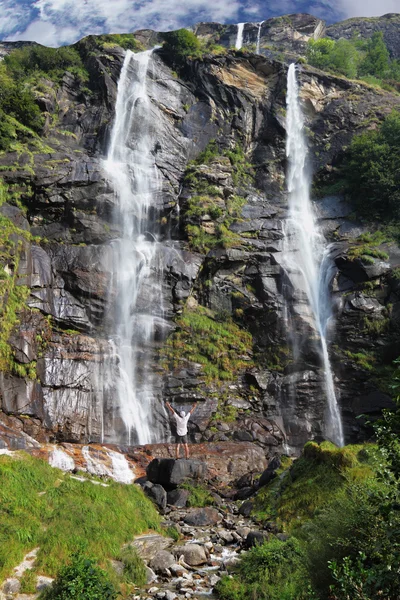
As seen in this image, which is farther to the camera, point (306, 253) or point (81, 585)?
point (306, 253)

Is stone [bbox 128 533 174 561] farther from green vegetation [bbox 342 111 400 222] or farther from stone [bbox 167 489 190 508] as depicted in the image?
green vegetation [bbox 342 111 400 222]

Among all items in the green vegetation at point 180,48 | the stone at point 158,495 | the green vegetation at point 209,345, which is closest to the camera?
the stone at point 158,495

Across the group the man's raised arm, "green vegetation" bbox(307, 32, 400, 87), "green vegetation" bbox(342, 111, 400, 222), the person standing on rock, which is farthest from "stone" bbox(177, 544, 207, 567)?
"green vegetation" bbox(307, 32, 400, 87)

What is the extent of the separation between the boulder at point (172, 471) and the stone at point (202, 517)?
2051mm

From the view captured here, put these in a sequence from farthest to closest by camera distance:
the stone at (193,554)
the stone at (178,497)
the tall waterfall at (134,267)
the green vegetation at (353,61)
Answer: the green vegetation at (353,61)
the tall waterfall at (134,267)
the stone at (178,497)
the stone at (193,554)

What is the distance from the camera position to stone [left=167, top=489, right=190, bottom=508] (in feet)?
44.5

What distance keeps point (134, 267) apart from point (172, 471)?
11909mm

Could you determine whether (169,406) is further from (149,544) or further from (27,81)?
(27,81)

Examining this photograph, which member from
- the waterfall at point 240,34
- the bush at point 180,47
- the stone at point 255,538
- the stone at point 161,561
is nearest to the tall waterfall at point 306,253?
the bush at point 180,47

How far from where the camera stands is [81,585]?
642 centimetres

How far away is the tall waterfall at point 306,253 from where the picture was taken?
22.2 m

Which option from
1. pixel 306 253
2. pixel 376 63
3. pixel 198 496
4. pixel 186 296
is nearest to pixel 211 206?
pixel 306 253

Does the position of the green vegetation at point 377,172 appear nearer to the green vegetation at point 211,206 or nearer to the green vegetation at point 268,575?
the green vegetation at point 211,206

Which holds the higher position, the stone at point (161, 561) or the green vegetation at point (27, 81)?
the green vegetation at point (27, 81)
